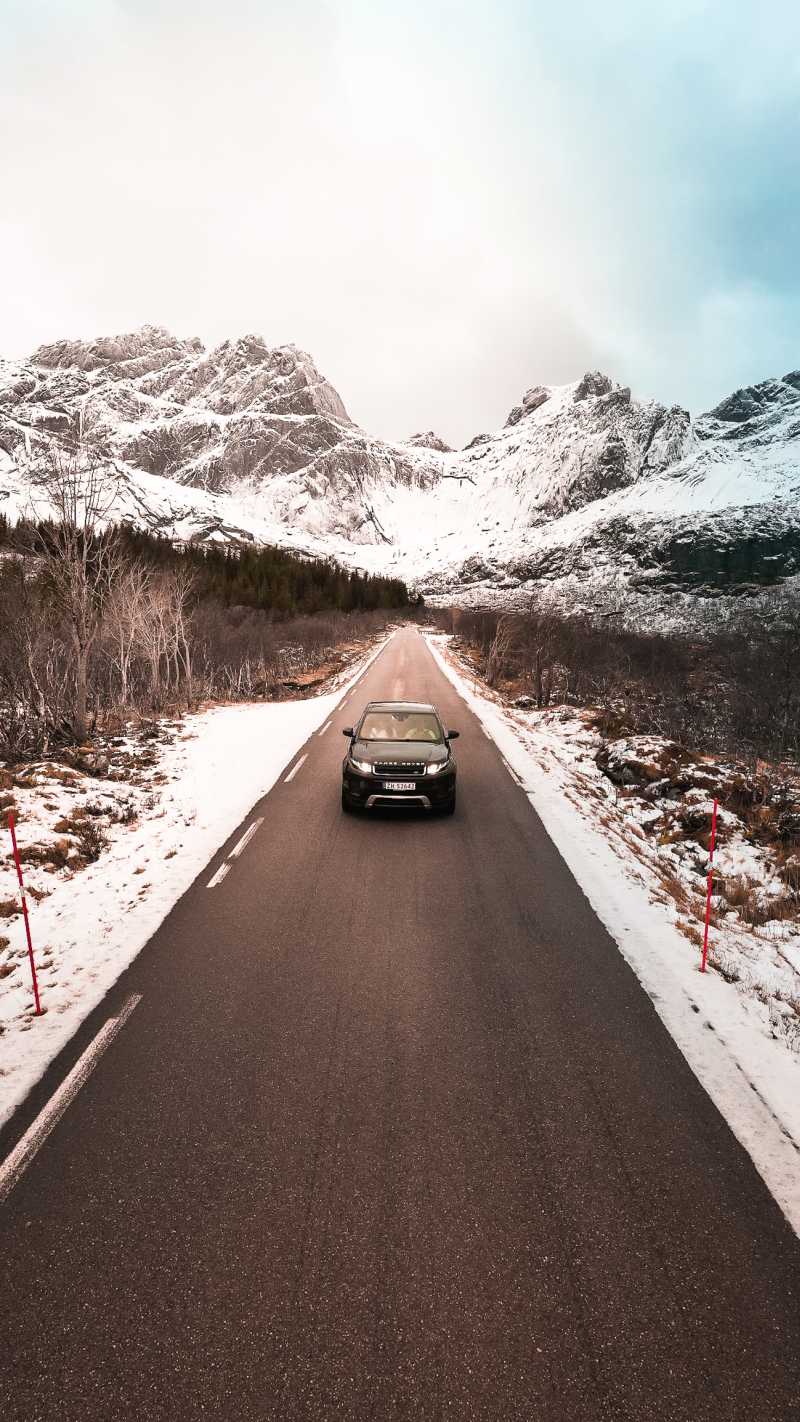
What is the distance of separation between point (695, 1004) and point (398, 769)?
515cm

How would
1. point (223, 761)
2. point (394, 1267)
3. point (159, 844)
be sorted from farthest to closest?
point (223, 761) < point (159, 844) < point (394, 1267)

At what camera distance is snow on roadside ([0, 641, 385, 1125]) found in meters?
4.70

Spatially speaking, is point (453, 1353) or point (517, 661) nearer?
point (453, 1353)

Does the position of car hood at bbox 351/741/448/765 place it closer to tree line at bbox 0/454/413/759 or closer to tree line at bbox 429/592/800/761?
tree line at bbox 0/454/413/759

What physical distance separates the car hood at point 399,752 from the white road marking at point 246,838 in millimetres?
1864

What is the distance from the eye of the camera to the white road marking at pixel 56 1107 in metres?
3.25

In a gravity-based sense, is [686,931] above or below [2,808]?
below

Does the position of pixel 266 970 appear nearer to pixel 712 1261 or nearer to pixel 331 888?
pixel 331 888

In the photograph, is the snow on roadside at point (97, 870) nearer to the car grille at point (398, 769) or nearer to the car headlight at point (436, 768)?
the car grille at point (398, 769)

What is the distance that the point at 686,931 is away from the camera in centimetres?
611

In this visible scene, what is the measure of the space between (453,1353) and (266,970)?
3.15 metres

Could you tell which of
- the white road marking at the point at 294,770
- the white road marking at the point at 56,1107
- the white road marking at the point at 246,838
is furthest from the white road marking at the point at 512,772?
the white road marking at the point at 56,1107

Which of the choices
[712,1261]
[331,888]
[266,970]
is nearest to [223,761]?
[331,888]

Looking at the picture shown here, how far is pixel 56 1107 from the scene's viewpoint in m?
3.71
